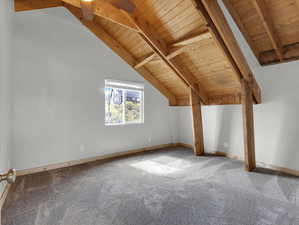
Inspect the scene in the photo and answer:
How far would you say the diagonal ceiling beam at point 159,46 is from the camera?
2.98 m

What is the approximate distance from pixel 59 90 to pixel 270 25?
13.3ft

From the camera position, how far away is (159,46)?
132 inches

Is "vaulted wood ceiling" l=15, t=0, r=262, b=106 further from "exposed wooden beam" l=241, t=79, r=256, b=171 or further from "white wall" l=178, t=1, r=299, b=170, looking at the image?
"white wall" l=178, t=1, r=299, b=170

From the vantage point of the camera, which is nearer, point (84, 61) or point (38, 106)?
point (38, 106)

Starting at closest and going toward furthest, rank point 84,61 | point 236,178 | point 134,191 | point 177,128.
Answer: point 134,191, point 236,178, point 84,61, point 177,128

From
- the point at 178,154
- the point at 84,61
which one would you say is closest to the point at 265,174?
the point at 178,154

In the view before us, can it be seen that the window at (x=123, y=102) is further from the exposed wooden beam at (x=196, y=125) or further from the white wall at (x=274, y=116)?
the white wall at (x=274, y=116)

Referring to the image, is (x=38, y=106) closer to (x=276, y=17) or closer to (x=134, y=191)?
(x=134, y=191)

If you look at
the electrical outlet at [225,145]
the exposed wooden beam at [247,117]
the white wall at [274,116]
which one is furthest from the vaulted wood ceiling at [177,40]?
the electrical outlet at [225,145]

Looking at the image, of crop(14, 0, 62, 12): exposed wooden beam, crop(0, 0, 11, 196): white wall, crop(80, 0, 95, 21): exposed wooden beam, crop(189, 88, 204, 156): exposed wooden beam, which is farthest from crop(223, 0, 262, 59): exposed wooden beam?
crop(14, 0, 62, 12): exposed wooden beam

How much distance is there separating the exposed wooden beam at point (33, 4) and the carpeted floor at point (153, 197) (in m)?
3.11

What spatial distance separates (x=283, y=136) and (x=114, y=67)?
4.02 metres

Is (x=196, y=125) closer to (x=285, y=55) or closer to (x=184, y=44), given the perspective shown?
(x=184, y=44)

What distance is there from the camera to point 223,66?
3.37m
